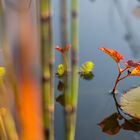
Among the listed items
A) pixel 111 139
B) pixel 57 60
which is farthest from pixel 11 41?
pixel 57 60

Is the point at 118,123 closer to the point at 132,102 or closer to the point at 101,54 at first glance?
the point at 132,102

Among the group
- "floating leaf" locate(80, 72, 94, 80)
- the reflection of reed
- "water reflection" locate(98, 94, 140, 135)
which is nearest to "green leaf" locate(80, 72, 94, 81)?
"floating leaf" locate(80, 72, 94, 80)

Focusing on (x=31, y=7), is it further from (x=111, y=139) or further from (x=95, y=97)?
(x=95, y=97)

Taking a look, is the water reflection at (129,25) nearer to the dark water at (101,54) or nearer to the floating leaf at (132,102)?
the dark water at (101,54)

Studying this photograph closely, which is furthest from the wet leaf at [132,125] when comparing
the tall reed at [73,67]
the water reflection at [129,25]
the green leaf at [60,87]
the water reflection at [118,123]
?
the tall reed at [73,67]

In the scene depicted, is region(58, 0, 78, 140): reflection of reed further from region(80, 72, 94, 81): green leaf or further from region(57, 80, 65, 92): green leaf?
region(80, 72, 94, 81): green leaf

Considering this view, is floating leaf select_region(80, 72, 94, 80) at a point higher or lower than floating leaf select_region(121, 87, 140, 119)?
higher
